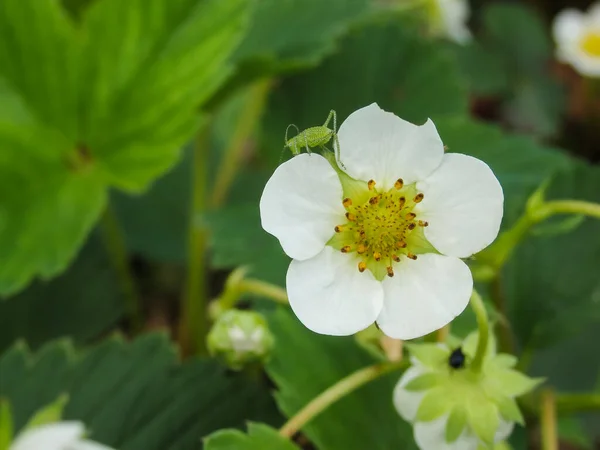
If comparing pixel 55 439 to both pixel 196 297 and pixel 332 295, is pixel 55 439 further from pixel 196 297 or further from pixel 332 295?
pixel 196 297

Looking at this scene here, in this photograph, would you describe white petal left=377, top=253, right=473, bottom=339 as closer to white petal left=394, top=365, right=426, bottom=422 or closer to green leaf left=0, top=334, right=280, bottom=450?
white petal left=394, top=365, right=426, bottom=422

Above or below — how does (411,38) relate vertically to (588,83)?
above

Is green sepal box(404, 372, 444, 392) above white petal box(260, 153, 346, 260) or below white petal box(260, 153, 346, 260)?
below

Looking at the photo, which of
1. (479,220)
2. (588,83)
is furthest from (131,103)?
(588,83)

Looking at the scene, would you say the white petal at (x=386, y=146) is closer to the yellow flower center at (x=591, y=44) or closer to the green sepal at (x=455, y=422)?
the green sepal at (x=455, y=422)

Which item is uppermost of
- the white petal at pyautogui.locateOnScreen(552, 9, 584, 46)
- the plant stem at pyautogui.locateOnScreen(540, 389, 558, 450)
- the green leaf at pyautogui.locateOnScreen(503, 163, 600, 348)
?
the plant stem at pyautogui.locateOnScreen(540, 389, 558, 450)

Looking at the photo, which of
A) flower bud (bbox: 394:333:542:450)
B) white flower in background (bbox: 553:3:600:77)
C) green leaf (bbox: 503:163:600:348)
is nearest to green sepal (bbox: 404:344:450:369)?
flower bud (bbox: 394:333:542:450)

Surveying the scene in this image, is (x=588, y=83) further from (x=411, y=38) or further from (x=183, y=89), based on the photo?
(x=183, y=89)
